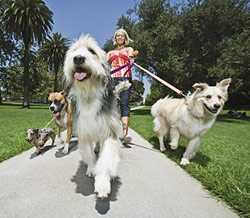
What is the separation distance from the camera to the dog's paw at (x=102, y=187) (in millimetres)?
3604

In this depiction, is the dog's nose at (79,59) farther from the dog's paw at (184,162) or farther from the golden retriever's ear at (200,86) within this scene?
the dog's paw at (184,162)

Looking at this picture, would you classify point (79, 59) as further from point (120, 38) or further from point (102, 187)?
point (120, 38)

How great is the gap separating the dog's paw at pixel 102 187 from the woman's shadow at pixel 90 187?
0.16 meters

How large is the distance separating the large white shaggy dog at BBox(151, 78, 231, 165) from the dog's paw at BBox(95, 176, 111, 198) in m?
2.66

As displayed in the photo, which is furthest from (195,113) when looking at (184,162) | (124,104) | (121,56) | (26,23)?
(26,23)

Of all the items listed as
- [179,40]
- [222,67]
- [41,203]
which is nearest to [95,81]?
[41,203]

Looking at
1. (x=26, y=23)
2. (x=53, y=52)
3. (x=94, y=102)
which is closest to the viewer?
(x=94, y=102)

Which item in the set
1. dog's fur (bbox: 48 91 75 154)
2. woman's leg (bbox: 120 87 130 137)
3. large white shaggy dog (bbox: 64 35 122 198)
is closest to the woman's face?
woman's leg (bbox: 120 87 130 137)

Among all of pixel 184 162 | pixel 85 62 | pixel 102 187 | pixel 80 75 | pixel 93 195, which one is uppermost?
pixel 85 62

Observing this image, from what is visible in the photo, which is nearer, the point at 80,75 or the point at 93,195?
the point at 80,75

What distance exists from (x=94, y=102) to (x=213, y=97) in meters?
2.48

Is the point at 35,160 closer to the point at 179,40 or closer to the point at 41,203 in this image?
the point at 41,203

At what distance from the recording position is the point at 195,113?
606 cm

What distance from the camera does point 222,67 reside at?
26969 millimetres
